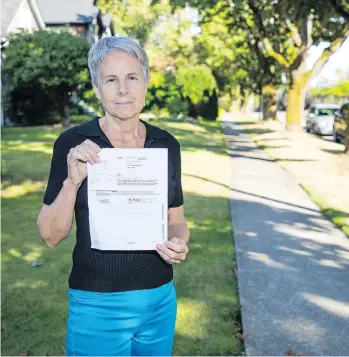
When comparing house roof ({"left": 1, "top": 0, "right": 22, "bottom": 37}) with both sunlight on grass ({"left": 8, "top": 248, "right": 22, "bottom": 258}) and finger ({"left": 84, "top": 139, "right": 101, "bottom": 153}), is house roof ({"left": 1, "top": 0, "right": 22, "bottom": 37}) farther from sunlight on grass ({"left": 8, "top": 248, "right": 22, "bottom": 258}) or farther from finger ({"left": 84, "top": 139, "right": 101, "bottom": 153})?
finger ({"left": 84, "top": 139, "right": 101, "bottom": 153})

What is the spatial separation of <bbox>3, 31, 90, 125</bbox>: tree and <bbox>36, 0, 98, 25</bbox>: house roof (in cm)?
1148

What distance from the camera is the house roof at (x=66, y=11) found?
37062 millimetres

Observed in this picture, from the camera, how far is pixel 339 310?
16.5 feet

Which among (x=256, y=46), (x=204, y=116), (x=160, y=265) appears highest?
(x=256, y=46)

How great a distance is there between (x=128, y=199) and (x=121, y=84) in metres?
0.51

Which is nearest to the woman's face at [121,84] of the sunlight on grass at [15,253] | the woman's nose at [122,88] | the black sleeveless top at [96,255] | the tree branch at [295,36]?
the woman's nose at [122,88]

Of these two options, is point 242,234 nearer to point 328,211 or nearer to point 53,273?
point 328,211

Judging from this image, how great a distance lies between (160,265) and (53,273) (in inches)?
157

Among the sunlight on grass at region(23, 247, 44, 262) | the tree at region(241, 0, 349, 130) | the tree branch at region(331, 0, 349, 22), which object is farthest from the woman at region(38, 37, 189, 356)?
the tree at region(241, 0, 349, 130)

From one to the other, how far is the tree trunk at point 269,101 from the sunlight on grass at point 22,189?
87.8ft

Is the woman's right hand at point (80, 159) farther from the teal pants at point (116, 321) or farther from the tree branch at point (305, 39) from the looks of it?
the tree branch at point (305, 39)

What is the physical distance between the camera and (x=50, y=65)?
24453mm

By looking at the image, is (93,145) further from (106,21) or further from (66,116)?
(106,21)

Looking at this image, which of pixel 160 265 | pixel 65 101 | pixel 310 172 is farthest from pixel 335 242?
pixel 65 101
